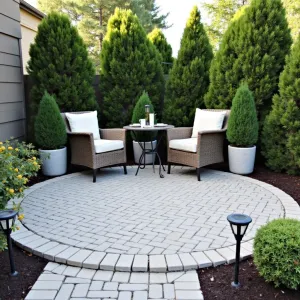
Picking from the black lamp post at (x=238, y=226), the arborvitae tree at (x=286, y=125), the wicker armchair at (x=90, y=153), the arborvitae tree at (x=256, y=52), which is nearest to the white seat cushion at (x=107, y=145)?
the wicker armchair at (x=90, y=153)

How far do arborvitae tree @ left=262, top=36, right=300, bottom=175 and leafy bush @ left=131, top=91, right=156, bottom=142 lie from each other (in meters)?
1.82

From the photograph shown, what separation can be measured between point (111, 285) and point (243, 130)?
9.92 feet

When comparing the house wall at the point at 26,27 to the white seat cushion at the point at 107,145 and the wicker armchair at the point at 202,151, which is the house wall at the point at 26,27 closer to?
the white seat cushion at the point at 107,145

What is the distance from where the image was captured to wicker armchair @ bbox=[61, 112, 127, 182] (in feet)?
13.3

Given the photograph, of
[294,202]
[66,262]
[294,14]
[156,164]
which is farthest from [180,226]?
[294,14]

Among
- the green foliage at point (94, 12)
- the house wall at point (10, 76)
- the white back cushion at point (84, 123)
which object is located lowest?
the white back cushion at point (84, 123)

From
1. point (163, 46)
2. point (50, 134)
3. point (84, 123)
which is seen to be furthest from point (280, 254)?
point (163, 46)

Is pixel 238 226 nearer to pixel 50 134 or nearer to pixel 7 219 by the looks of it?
pixel 7 219

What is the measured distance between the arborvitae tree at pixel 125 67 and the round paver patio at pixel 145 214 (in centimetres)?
150

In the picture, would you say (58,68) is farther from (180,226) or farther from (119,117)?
(180,226)

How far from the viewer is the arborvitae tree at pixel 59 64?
15.2 feet

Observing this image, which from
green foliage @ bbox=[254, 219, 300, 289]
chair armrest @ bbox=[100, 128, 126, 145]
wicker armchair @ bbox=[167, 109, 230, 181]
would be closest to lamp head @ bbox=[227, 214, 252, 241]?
green foliage @ bbox=[254, 219, 300, 289]

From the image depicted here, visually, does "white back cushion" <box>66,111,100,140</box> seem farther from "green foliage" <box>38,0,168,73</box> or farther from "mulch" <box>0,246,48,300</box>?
"green foliage" <box>38,0,168,73</box>

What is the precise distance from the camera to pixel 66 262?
204 cm
